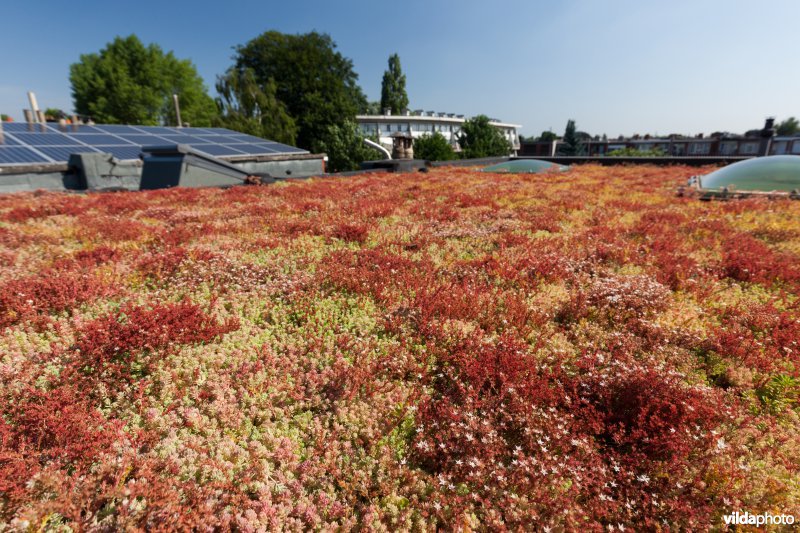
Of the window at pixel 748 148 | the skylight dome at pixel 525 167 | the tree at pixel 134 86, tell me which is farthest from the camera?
the window at pixel 748 148

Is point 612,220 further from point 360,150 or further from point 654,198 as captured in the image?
point 360,150

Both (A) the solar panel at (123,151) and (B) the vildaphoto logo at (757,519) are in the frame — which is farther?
(A) the solar panel at (123,151)

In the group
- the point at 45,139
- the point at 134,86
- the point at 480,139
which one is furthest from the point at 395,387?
the point at 134,86

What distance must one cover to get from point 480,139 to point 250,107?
1465 inches

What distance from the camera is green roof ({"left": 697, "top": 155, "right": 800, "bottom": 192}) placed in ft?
51.9

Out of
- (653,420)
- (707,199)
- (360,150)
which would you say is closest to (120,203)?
(653,420)

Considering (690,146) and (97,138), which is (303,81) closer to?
(97,138)

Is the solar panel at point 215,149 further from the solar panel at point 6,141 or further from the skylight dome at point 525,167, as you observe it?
the skylight dome at point 525,167

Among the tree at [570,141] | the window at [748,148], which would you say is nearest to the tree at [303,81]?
the tree at [570,141]

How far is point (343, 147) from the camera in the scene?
190 feet

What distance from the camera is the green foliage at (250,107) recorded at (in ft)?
174

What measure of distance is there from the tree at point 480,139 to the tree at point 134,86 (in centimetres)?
4947

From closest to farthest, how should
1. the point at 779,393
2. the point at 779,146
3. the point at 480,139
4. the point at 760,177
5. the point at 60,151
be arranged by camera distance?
the point at 779,393
the point at 760,177
the point at 60,151
the point at 480,139
the point at 779,146

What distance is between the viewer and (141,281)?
6.58 meters
